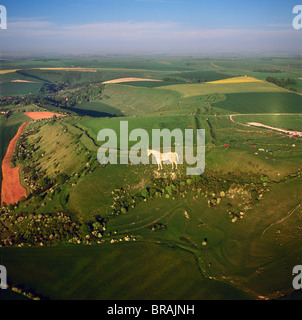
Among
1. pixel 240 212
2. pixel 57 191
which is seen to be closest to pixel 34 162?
pixel 57 191

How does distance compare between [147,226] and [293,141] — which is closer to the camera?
[147,226]

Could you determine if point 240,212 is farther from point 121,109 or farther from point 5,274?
point 121,109

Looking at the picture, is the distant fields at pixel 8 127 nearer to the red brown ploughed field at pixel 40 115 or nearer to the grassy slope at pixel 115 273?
the red brown ploughed field at pixel 40 115

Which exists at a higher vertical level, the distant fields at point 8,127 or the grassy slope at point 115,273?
the distant fields at point 8,127

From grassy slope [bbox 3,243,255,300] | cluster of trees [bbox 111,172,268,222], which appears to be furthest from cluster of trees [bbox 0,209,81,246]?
cluster of trees [bbox 111,172,268,222]

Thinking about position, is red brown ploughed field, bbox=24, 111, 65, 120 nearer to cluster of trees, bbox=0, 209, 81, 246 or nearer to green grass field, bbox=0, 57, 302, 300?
green grass field, bbox=0, 57, 302, 300

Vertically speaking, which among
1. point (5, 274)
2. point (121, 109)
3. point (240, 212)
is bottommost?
point (5, 274)

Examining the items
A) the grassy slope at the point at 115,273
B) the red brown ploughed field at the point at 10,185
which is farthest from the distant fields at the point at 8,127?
the grassy slope at the point at 115,273

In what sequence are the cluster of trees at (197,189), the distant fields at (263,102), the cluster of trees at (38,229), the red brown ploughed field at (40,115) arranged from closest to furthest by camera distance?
the cluster of trees at (38,229), the cluster of trees at (197,189), the distant fields at (263,102), the red brown ploughed field at (40,115)

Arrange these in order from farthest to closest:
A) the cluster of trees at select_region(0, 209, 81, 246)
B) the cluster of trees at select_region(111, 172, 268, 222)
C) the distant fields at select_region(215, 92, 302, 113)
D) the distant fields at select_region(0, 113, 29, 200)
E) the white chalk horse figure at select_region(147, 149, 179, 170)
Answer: the distant fields at select_region(215, 92, 302, 113) < the distant fields at select_region(0, 113, 29, 200) < the white chalk horse figure at select_region(147, 149, 179, 170) < the cluster of trees at select_region(111, 172, 268, 222) < the cluster of trees at select_region(0, 209, 81, 246)
